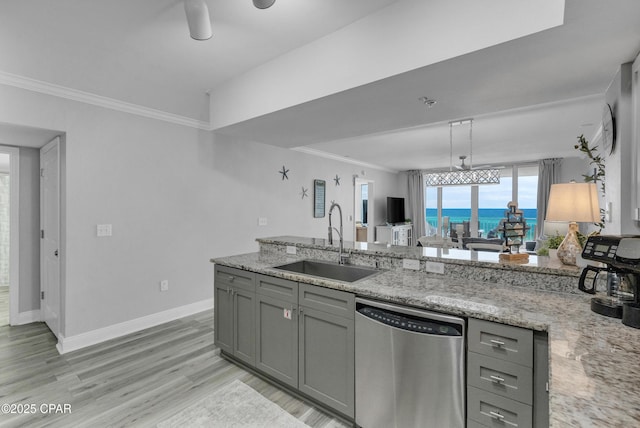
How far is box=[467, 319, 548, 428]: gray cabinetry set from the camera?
1.30m

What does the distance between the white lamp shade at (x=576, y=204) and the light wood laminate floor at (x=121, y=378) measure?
1.91m

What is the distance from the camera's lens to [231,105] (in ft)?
10.6

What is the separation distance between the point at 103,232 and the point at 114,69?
1603 mm

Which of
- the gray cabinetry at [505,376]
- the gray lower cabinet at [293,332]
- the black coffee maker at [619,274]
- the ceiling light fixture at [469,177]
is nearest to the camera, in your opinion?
the black coffee maker at [619,274]

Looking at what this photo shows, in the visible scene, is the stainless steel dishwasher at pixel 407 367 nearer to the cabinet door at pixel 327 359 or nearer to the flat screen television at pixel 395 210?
the cabinet door at pixel 327 359

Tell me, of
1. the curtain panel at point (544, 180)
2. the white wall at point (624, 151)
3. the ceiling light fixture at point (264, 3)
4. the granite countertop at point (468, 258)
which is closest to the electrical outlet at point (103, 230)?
the granite countertop at point (468, 258)

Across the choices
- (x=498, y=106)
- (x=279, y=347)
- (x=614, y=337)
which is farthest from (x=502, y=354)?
(x=498, y=106)

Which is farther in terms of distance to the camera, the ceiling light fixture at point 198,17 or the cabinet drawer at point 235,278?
the cabinet drawer at point 235,278

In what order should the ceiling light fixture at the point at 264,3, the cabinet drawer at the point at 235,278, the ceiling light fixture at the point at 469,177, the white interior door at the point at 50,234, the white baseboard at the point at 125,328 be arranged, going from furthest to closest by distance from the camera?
the ceiling light fixture at the point at 469,177
the white interior door at the point at 50,234
the white baseboard at the point at 125,328
the cabinet drawer at the point at 235,278
the ceiling light fixture at the point at 264,3

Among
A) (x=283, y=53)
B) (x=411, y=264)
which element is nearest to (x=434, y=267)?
(x=411, y=264)

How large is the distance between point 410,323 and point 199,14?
211 centimetres

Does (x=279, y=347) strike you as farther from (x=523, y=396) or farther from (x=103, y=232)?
(x=103, y=232)

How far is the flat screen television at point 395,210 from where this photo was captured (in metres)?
8.60

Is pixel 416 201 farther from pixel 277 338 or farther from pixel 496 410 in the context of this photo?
pixel 496 410
